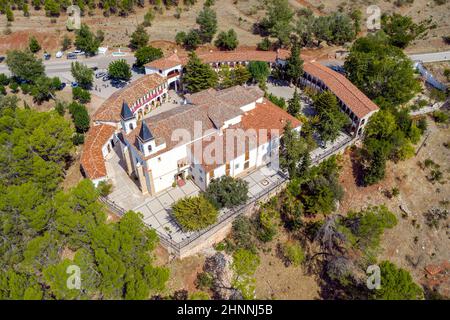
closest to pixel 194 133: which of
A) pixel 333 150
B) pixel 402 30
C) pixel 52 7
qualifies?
pixel 333 150

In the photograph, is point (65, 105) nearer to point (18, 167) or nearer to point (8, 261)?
point (18, 167)

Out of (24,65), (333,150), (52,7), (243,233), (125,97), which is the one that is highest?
(52,7)

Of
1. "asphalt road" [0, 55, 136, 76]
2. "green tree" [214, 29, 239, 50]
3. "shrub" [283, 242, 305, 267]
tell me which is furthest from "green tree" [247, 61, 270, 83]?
"shrub" [283, 242, 305, 267]

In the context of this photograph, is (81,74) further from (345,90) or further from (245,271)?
(345,90)

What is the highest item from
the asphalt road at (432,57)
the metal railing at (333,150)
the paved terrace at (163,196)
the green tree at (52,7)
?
the green tree at (52,7)

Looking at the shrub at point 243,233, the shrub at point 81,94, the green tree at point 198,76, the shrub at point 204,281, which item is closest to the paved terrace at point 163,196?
the shrub at point 243,233

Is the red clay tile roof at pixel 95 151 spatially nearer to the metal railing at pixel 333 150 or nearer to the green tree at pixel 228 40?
the metal railing at pixel 333 150

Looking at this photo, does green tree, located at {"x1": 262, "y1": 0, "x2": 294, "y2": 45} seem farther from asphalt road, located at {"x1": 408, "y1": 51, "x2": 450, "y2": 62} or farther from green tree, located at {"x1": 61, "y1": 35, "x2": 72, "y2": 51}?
green tree, located at {"x1": 61, "y1": 35, "x2": 72, "y2": 51}
